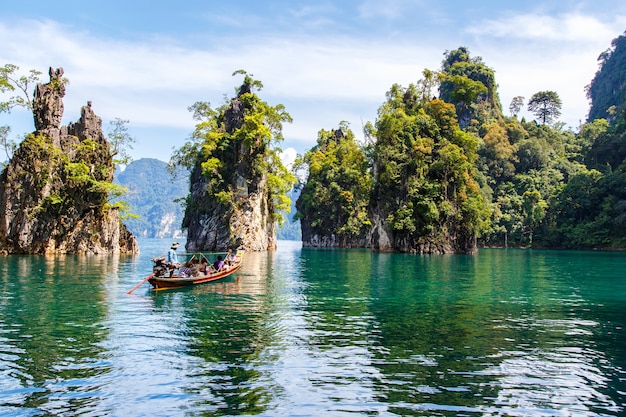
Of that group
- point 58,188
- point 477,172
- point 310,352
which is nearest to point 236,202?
point 58,188

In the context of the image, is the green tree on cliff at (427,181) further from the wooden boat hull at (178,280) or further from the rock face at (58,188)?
the wooden boat hull at (178,280)

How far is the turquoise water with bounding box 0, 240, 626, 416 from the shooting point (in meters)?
9.29

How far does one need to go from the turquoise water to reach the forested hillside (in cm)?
4052

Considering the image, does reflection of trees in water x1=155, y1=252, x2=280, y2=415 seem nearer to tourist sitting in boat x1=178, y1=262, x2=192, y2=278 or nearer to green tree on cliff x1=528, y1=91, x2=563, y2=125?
tourist sitting in boat x1=178, y1=262, x2=192, y2=278

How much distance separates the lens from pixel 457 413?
8703mm

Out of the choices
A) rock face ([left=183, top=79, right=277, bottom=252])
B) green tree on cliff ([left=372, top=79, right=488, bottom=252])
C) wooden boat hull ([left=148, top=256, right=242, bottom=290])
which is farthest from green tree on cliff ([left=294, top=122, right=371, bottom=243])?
wooden boat hull ([left=148, top=256, right=242, bottom=290])

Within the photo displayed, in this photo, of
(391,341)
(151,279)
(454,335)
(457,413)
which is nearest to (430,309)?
(454,335)

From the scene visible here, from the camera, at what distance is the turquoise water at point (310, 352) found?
929 cm

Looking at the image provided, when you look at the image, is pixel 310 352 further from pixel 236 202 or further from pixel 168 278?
pixel 236 202

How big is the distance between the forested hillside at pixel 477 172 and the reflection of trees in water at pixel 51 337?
147 feet

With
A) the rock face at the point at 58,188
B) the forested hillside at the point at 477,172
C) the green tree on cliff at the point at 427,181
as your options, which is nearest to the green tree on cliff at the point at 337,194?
the forested hillside at the point at 477,172

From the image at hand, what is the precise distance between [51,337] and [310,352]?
7325 mm

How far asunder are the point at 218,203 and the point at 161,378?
59531mm

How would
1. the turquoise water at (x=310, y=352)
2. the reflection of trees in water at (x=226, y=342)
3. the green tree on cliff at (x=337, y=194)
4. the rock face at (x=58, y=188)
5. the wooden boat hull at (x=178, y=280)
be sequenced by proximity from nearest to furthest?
1. the turquoise water at (x=310, y=352)
2. the reflection of trees in water at (x=226, y=342)
3. the wooden boat hull at (x=178, y=280)
4. the rock face at (x=58, y=188)
5. the green tree on cliff at (x=337, y=194)
